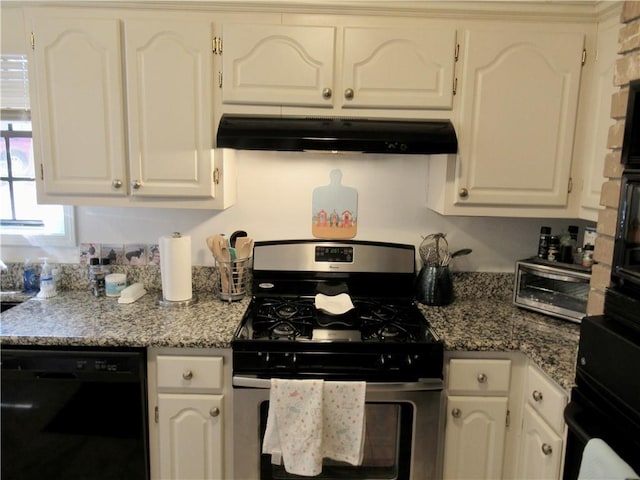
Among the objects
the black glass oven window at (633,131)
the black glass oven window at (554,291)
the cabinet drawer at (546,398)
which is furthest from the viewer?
the black glass oven window at (554,291)

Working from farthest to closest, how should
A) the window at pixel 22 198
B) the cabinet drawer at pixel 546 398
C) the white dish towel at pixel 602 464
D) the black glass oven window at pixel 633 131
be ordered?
the window at pixel 22 198 < the cabinet drawer at pixel 546 398 < the black glass oven window at pixel 633 131 < the white dish towel at pixel 602 464

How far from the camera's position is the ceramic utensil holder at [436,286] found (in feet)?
7.02

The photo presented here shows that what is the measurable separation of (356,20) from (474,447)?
1777 mm

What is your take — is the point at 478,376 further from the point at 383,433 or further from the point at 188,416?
the point at 188,416

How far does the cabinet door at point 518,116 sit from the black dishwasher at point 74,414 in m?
1.57

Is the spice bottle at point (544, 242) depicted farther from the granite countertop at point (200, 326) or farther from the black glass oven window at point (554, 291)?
the granite countertop at point (200, 326)

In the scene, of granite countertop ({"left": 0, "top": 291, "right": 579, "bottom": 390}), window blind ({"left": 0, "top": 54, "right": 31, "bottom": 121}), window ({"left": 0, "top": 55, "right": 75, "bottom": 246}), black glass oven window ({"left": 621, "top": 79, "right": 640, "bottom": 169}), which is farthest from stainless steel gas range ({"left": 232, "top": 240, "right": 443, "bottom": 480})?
window blind ({"left": 0, "top": 54, "right": 31, "bottom": 121})

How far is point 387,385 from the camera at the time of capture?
1708 mm

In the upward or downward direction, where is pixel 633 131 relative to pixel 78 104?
downward

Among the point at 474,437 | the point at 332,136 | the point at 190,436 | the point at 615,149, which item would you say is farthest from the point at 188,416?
the point at 615,149

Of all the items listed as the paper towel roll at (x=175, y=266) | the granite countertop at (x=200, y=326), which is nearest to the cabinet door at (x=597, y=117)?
the granite countertop at (x=200, y=326)

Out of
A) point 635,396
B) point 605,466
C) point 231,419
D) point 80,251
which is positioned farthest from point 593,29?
point 80,251

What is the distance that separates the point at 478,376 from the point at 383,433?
43 cm

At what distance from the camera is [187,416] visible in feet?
5.87
